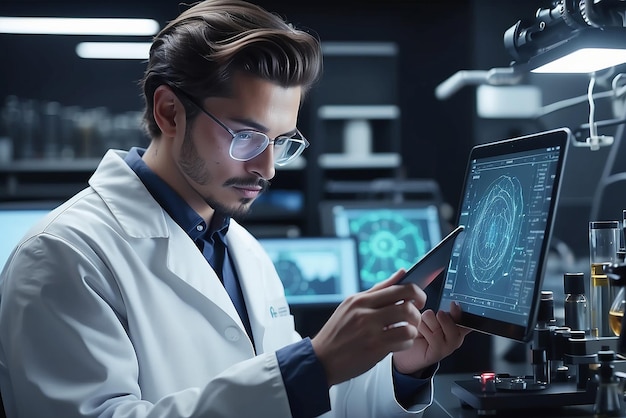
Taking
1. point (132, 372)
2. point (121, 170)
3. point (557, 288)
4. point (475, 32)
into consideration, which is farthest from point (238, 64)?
point (475, 32)

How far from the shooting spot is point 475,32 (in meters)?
3.61

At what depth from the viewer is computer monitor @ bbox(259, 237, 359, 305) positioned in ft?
7.61

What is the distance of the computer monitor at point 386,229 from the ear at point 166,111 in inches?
48.3

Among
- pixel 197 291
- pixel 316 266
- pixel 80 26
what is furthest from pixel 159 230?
pixel 80 26

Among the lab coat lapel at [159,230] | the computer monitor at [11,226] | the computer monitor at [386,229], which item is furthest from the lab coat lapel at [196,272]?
the computer monitor at [386,229]

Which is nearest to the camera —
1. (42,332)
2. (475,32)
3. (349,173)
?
(42,332)

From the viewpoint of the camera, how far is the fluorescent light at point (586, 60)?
3.65 ft

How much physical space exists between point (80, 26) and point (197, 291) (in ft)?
11.3

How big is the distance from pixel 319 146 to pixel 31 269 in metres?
3.48

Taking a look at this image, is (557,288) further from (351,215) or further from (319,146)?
(319,146)

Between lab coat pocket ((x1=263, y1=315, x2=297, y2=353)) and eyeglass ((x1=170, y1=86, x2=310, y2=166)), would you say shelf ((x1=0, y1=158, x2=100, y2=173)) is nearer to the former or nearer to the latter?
lab coat pocket ((x1=263, y1=315, x2=297, y2=353))

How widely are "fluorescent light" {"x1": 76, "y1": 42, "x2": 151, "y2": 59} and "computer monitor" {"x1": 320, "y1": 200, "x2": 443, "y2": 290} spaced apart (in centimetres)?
226

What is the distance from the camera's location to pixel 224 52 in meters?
1.30

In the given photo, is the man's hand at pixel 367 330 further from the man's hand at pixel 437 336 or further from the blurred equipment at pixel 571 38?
the blurred equipment at pixel 571 38
